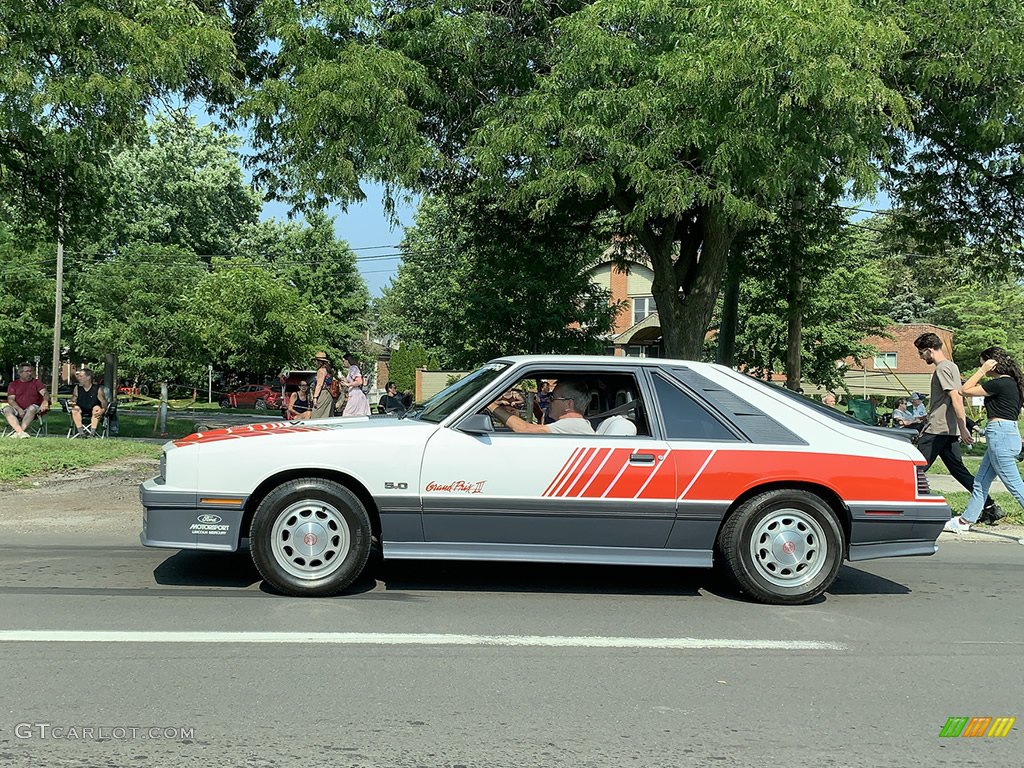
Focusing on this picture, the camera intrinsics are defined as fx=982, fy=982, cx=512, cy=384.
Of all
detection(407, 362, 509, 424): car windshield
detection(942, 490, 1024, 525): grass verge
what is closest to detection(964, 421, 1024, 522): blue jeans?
detection(942, 490, 1024, 525): grass verge

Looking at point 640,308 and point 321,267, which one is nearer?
point 321,267

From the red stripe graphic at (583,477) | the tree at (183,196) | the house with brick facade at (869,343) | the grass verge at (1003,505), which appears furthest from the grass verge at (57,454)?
the house with brick facade at (869,343)

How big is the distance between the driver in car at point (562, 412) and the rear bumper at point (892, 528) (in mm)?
1820

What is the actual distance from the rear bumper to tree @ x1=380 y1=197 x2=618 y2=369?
1088 cm

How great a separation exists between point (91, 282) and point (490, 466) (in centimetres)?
4147

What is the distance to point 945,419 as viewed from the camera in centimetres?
967

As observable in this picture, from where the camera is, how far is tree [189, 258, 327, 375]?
4203 cm

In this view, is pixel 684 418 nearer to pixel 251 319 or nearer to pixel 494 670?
pixel 494 670

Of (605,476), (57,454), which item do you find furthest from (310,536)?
(57,454)

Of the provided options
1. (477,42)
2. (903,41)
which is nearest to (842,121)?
(903,41)

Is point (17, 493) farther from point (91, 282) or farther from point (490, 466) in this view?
point (91, 282)

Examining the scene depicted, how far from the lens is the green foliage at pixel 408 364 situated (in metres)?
53.0

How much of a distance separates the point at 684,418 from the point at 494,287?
887 inches

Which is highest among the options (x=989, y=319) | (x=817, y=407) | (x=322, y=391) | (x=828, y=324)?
(x=989, y=319)
